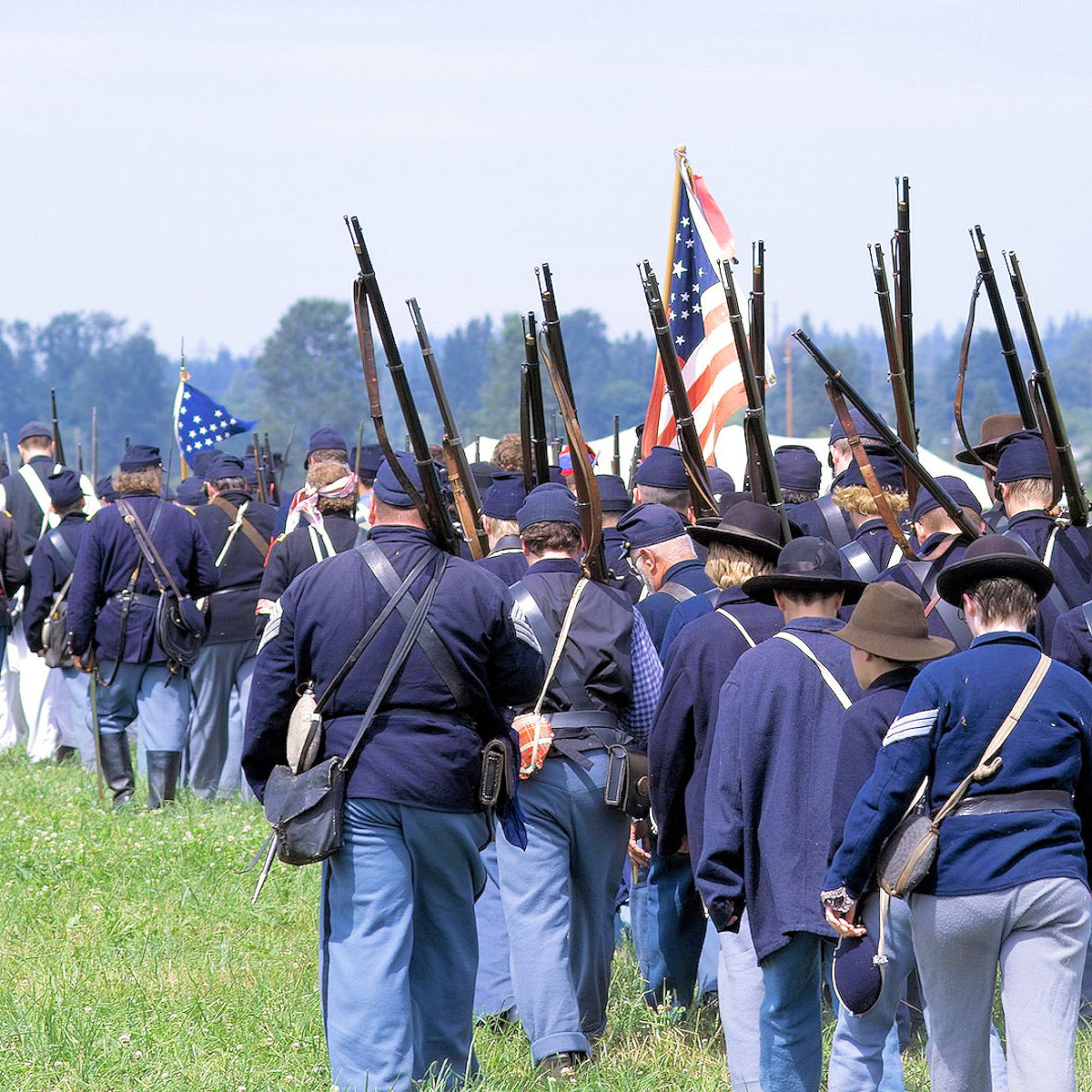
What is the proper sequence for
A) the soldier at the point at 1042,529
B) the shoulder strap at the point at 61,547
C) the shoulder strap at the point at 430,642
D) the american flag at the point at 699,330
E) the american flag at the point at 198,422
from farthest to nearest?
the american flag at the point at 198,422 → the shoulder strap at the point at 61,547 → the american flag at the point at 699,330 → the soldier at the point at 1042,529 → the shoulder strap at the point at 430,642

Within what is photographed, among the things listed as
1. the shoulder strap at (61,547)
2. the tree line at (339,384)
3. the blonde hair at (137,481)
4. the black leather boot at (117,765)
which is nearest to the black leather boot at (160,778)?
the black leather boot at (117,765)

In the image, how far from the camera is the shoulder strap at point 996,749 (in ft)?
13.6

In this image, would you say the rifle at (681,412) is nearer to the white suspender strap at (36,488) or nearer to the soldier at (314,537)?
the soldier at (314,537)

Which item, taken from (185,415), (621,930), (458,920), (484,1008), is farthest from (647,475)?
(185,415)

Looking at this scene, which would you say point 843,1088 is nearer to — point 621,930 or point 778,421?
point 621,930

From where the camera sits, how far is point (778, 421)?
14888 cm

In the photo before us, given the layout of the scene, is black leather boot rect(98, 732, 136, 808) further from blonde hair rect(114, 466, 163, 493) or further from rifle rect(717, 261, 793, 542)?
rifle rect(717, 261, 793, 542)

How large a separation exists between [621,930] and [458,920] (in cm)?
265

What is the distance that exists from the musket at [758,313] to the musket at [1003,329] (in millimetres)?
892

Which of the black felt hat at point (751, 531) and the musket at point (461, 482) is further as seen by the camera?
the musket at point (461, 482)

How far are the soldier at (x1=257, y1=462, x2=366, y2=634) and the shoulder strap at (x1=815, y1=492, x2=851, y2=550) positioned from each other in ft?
8.42

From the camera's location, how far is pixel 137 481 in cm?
998

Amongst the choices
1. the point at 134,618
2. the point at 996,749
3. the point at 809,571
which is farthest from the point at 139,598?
the point at 996,749

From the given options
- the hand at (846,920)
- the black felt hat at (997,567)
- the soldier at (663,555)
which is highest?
the black felt hat at (997,567)
